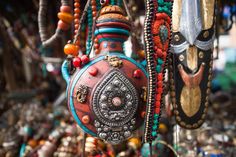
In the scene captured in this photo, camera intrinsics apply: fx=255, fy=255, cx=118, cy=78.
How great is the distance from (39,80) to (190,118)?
351 centimetres

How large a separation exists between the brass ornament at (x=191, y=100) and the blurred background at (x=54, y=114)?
0.16 m

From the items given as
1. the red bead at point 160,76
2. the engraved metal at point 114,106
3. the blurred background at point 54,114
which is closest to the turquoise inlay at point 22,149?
the blurred background at point 54,114

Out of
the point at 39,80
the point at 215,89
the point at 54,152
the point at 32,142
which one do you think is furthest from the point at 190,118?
the point at 39,80

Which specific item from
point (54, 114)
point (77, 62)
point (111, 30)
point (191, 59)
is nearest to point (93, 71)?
point (77, 62)

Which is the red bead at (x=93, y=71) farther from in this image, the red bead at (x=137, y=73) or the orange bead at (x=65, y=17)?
the orange bead at (x=65, y=17)

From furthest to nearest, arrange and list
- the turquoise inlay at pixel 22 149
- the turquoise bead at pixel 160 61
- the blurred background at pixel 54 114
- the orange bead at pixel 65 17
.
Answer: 1. the turquoise inlay at pixel 22 149
2. the blurred background at pixel 54 114
3. the orange bead at pixel 65 17
4. the turquoise bead at pixel 160 61

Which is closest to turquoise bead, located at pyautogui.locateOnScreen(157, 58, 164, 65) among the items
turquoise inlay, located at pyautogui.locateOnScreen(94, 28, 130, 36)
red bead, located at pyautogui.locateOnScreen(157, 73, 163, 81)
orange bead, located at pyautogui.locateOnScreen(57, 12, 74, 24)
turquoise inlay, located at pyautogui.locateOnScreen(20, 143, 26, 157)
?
red bead, located at pyautogui.locateOnScreen(157, 73, 163, 81)

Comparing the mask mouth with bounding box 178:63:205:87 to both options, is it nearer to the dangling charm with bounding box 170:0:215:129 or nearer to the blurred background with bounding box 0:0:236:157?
the dangling charm with bounding box 170:0:215:129

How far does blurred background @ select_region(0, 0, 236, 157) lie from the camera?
1.42 meters

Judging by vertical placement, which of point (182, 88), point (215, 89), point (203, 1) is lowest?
point (215, 89)

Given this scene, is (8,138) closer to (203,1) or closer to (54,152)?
(54,152)

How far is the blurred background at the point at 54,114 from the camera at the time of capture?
142 cm

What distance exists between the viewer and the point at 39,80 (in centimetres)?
425

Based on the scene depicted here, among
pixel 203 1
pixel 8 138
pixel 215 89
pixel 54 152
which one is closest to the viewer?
pixel 203 1
